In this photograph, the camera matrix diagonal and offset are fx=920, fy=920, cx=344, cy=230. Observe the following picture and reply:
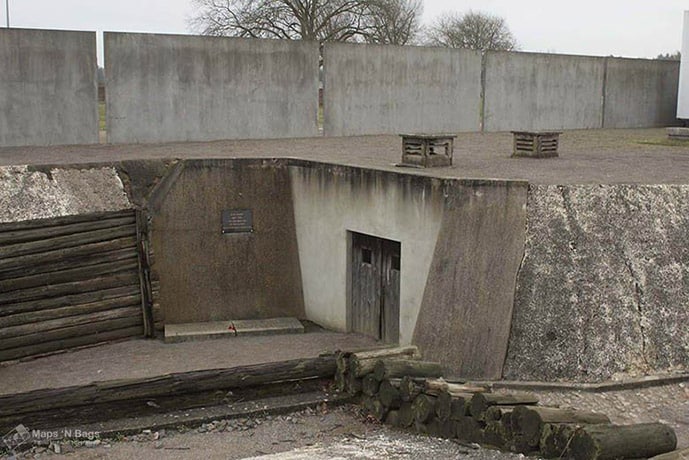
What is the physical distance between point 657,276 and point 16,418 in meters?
7.65

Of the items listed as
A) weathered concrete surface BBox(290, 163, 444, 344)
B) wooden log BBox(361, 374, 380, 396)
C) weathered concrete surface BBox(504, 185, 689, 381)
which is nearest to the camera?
wooden log BBox(361, 374, 380, 396)

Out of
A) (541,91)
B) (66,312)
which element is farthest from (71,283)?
(541,91)

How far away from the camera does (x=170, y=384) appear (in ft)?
33.4

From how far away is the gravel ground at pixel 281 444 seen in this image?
9.08 meters

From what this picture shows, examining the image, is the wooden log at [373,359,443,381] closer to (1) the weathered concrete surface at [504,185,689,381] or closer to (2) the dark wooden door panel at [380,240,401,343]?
(1) the weathered concrete surface at [504,185,689,381]

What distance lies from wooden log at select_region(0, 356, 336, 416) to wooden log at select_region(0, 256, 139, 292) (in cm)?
264

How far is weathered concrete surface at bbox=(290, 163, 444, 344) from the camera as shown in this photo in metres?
11.6

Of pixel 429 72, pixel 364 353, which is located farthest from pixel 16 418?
pixel 429 72

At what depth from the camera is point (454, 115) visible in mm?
21344

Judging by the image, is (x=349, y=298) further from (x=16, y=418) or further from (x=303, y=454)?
(x=16, y=418)

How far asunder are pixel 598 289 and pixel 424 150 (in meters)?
3.30

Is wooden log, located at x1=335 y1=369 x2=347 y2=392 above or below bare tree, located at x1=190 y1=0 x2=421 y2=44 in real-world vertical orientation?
below

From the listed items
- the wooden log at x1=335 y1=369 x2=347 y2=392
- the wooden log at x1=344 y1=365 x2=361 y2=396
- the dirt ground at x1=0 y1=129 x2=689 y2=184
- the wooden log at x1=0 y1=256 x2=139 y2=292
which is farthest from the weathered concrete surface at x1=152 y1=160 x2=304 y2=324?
the wooden log at x1=344 y1=365 x2=361 y2=396

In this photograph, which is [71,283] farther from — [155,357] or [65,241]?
[155,357]
